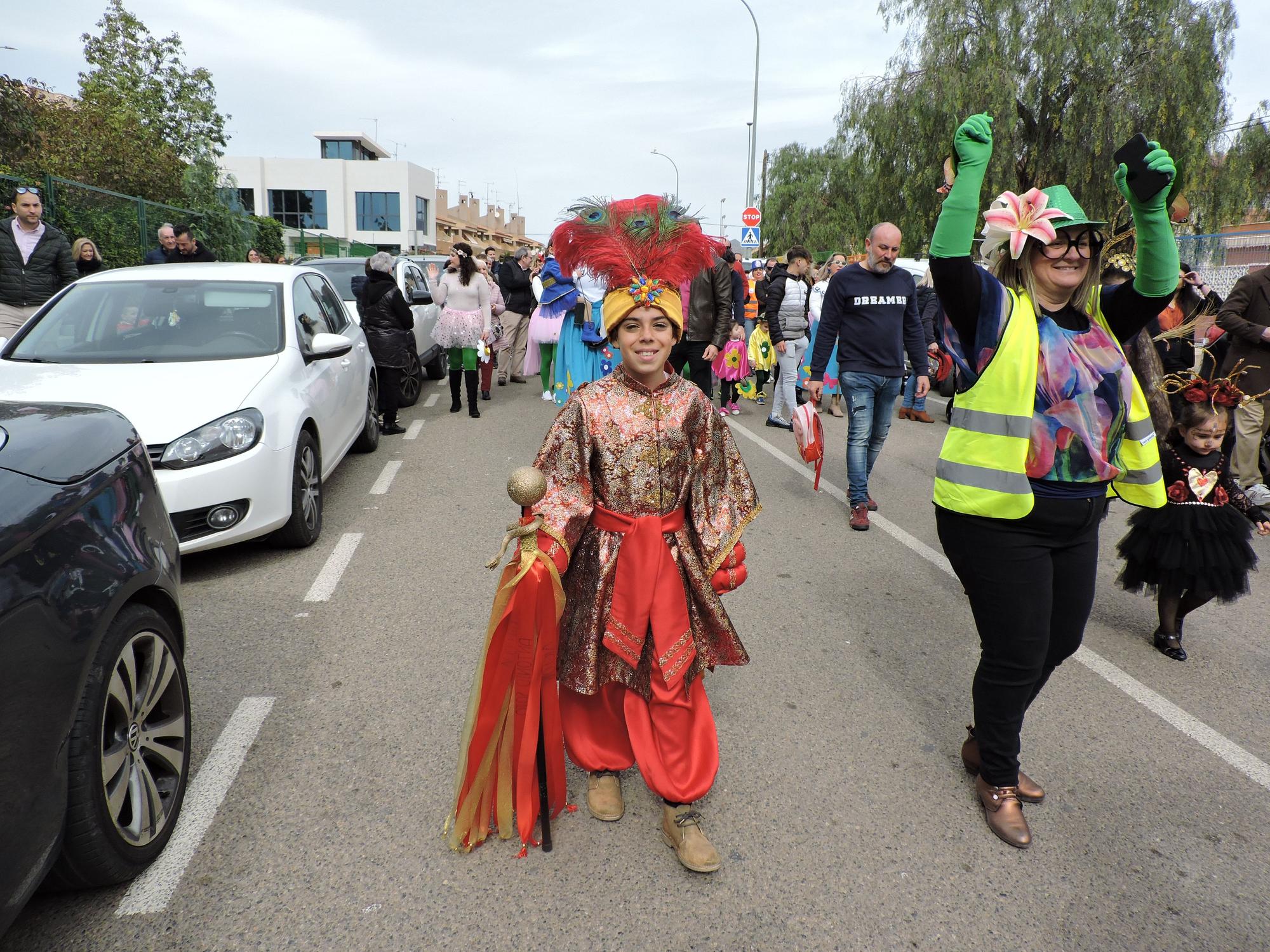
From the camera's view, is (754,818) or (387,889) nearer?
(387,889)

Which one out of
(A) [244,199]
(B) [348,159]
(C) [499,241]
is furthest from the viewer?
(C) [499,241]

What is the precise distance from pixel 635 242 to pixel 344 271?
10.4 meters

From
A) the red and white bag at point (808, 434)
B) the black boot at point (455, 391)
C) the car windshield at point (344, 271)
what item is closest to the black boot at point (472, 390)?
the black boot at point (455, 391)

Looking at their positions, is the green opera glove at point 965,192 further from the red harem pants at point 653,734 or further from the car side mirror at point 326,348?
the car side mirror at point 326,348

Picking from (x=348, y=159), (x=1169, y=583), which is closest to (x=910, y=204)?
(x=1169, y=583)

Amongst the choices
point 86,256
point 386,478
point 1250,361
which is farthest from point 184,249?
point 1250,361

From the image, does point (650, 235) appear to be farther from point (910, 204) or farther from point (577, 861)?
point (910, 204)

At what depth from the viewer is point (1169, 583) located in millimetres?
4090

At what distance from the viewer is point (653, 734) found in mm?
2686

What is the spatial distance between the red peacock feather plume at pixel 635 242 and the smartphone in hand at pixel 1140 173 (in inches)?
47.0

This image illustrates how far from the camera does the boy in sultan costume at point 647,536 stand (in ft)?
8.40

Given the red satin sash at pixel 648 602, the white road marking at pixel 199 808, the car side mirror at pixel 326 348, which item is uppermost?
the car side mirror at pixel 326 348

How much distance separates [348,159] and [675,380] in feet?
246

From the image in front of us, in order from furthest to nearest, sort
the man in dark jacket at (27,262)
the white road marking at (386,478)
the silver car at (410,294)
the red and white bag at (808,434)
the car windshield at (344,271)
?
1. the car windshield at (344,271)
2. the silver car at (410,294)
3. the man in dark jacket at (27,262)
4. the white road marking at (386,478)
5. the red and white bag at (808,434)
